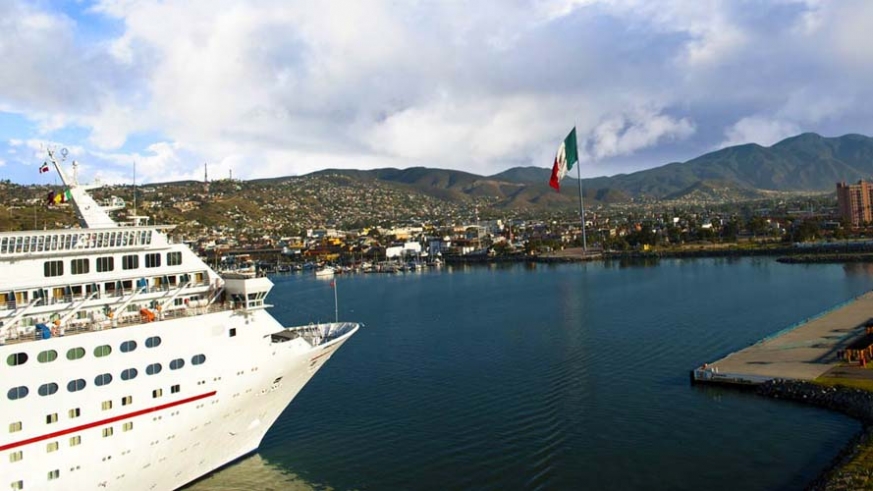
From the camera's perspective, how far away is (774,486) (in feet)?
47.5

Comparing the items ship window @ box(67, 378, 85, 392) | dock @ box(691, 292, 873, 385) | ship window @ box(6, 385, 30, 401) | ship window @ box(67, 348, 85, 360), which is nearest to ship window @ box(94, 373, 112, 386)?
ship window @ box(67, 378, 85, 392)

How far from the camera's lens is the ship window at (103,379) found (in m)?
12.5

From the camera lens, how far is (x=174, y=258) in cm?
1499

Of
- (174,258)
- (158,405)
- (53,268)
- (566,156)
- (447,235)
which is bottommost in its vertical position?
(158,405)

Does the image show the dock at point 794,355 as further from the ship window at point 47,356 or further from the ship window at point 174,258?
the ship window at point 47,356

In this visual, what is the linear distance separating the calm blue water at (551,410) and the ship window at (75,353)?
4.37 metres

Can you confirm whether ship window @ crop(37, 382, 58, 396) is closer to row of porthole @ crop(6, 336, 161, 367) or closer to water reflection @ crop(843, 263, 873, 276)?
row of porthole @ crop(6, 336, 161, 367)

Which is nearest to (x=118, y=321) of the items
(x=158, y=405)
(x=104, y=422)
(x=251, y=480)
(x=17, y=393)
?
(x=158, y=405)

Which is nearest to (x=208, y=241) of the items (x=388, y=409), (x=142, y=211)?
(x=142, y=211)

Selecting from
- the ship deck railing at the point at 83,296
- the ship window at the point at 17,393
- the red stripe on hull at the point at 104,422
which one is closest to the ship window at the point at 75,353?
the ship window at the point at 17,393

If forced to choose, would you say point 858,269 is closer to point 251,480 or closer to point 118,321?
point 251,480

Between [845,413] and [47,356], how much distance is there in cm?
1928

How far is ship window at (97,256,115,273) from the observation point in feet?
46.0

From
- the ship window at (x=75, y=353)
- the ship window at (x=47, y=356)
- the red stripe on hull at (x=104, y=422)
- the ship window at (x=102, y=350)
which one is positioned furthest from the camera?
the ship window at (x=102, y=350)
